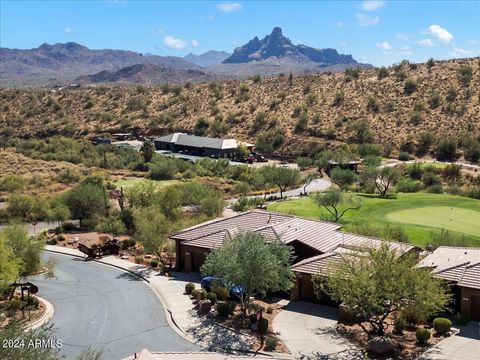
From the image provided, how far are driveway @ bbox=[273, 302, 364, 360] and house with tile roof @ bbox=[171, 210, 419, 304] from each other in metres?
1.33

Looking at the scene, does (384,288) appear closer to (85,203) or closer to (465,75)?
(85,203)

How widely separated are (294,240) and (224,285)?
6113 millimetres

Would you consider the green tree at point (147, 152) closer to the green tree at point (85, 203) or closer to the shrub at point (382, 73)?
the green tree at point (85, 203)

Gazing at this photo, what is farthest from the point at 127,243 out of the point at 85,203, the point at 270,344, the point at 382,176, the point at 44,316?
the point at 382,176

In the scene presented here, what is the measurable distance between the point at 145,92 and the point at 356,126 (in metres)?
66.0

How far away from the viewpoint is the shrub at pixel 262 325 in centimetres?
2648

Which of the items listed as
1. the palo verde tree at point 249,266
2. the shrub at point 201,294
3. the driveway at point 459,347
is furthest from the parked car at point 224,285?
the driveway at point 459,347

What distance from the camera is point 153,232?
39.1 meters

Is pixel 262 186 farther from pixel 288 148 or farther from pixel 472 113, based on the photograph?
pixel 472 113

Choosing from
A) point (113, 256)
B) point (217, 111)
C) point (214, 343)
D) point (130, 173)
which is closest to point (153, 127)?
point (217, 111)

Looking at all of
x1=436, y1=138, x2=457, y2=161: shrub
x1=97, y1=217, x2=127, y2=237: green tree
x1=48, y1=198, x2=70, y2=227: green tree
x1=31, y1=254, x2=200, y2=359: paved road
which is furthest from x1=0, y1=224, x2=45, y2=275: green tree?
x1=436, y1=138, x2=457, y2=161: shrub

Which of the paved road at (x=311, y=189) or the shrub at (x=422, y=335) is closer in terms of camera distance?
the shrub at (x=422, y=335)

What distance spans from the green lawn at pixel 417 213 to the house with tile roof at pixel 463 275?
7.51 meters

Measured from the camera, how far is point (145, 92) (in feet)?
482
